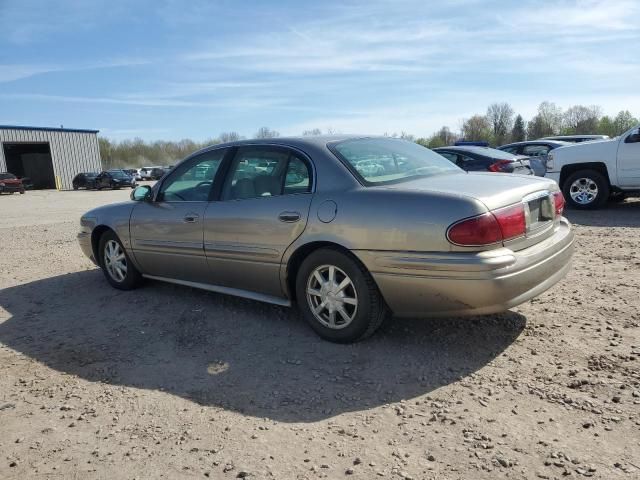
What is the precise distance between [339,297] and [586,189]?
27.1 feet

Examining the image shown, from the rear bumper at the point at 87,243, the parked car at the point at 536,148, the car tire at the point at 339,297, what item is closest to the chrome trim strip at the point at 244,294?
the car tire at the point at 339,297

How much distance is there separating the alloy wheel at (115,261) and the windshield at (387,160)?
9.41ft

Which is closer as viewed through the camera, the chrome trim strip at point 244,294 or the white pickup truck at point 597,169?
the chrome trim strip at point 244,294

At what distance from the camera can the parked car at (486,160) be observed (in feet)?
32.5

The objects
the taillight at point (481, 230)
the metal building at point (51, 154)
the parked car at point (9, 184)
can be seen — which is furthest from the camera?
the metal building at point (51, 154)

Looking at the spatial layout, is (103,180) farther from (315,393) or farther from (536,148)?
(315,393)

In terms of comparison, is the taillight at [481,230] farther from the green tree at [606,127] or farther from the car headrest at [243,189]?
the green tree at [606,127]

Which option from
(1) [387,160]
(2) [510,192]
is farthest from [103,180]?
(2) [510,192]

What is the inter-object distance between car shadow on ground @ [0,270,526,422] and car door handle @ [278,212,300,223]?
3.01 feet

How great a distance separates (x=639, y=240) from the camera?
6.77m

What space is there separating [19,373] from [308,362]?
81.3 inches

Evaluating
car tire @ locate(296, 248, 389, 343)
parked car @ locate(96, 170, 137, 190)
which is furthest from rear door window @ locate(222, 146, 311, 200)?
parked car @ locate(96, 170, 137, 190)

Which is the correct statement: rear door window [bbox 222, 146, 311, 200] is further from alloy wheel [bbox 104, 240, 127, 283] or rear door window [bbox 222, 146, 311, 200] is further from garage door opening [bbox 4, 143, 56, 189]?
garage door opening [bbox 4, 143, 56, 189]

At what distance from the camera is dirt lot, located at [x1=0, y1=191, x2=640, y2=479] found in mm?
2414
